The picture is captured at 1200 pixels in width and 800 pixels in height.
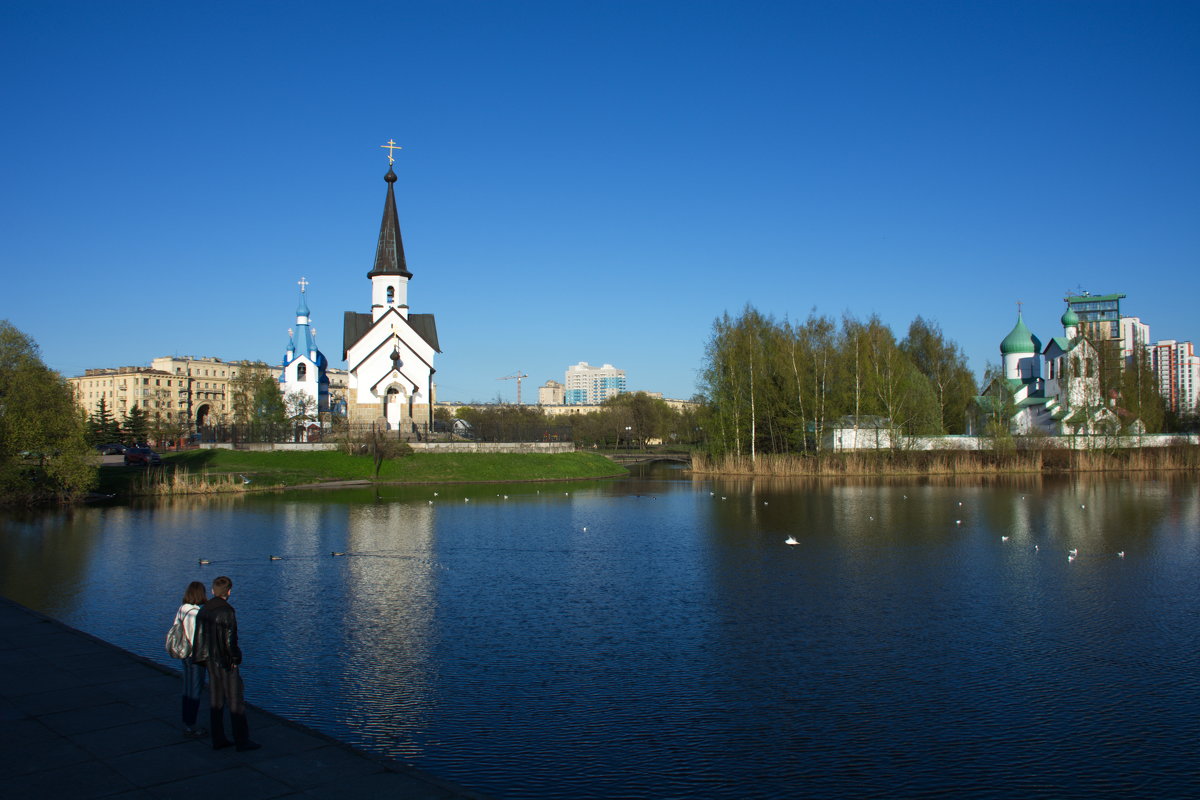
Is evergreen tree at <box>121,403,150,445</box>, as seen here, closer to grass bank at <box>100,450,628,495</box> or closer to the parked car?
grass bank at <box>100,450,628,495</box>

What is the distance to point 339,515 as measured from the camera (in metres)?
36.7

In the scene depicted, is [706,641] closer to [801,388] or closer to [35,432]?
[35,432]

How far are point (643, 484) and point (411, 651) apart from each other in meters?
42.5

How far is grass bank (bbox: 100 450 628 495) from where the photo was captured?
47562 millimetres

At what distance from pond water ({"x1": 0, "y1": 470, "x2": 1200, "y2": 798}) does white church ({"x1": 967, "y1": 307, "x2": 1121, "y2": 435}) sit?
3914 centimetres

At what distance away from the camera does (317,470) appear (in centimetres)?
5606

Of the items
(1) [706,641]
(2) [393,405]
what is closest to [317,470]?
(2) [393,405]

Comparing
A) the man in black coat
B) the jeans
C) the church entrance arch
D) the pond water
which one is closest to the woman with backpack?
the jeans

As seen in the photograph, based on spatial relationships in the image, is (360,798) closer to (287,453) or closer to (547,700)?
(547,700)

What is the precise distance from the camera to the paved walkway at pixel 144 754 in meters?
8.13

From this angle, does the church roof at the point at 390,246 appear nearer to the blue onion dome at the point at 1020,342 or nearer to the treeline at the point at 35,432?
the treeline at the point at 35,432

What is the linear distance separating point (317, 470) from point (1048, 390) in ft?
237

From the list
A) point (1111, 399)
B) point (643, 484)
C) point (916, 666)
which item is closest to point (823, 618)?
point (916, 666)

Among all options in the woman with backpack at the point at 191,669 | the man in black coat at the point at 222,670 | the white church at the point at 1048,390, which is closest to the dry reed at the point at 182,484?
the woman with backpack at the point at 191,669
